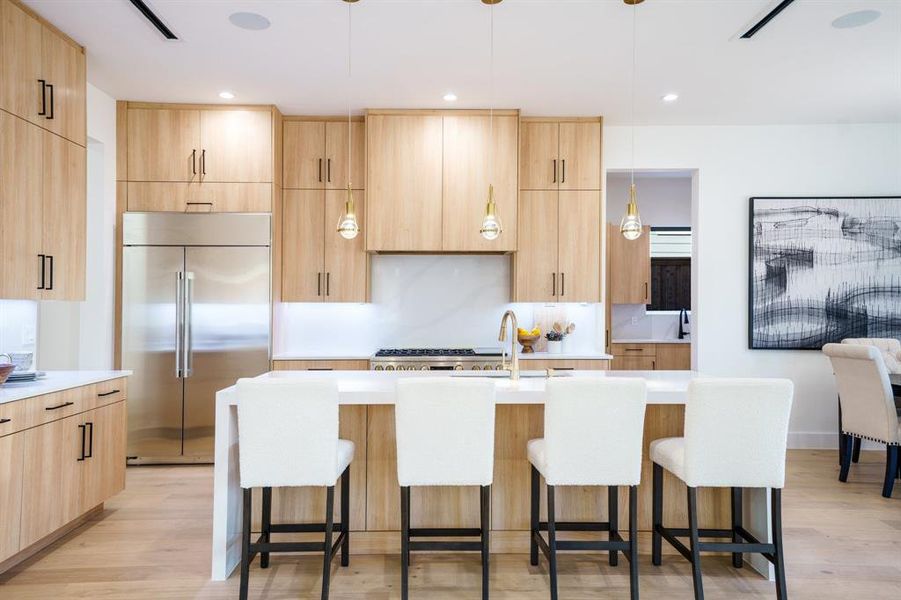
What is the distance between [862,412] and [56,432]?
5.08 meters

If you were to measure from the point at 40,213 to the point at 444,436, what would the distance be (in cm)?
261

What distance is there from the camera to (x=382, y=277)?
17.3 feet

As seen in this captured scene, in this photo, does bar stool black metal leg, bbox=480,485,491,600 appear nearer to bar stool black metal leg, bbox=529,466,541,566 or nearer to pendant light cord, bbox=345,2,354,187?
bar stool black metal leg, bbox=529,466,541,566

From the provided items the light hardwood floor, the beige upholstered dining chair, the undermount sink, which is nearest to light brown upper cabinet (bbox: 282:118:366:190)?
the undermount sink

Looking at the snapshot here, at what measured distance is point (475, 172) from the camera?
4.76 metres

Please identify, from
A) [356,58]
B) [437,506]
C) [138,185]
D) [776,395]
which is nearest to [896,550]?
[776,395]

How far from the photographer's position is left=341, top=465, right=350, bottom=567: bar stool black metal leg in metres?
2.67

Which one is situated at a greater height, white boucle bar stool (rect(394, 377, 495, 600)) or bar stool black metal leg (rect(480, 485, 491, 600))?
white boucle bar stool (rect(394, 377, 495, 600))

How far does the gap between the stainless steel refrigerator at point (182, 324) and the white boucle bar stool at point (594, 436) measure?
298 cm

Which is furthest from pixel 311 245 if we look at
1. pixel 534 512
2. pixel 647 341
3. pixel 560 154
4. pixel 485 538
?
pixel 647 341

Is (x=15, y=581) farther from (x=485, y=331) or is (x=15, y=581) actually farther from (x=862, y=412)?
(x=862, y=412)

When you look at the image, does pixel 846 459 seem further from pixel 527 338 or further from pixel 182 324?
pixel 182 324

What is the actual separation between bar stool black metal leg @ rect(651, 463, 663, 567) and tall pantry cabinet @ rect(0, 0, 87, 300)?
3390mm

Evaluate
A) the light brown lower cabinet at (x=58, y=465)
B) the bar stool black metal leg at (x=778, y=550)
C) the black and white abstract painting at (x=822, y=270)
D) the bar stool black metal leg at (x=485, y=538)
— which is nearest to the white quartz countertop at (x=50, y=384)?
the light brown lower cabinet at (x=58, y=465)
